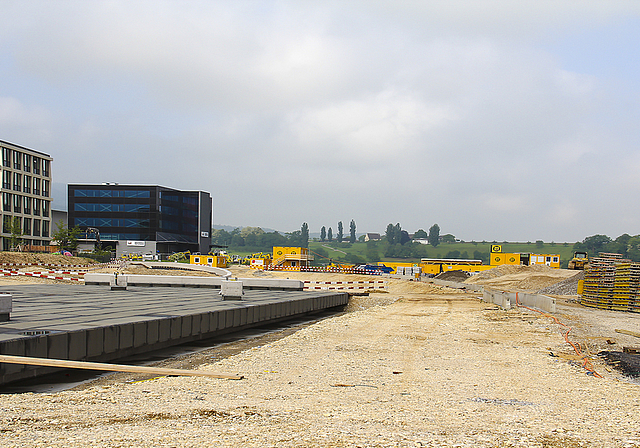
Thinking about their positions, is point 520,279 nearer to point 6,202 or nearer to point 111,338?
point 111,338

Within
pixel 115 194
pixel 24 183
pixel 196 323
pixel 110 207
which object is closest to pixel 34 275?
pixel 196 323

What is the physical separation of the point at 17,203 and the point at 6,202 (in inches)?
93.5

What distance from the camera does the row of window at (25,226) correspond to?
2396 inches

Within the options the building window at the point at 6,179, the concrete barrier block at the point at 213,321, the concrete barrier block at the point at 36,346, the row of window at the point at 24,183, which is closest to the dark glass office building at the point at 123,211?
the row of window at the point at 24,183

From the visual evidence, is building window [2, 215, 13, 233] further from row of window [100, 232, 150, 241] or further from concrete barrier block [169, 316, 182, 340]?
concrete barrier block [169, 316, 182, 340]

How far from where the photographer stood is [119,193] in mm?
91938

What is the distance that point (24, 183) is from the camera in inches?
2729

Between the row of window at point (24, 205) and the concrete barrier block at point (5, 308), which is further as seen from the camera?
the row of window at point (24, 205)

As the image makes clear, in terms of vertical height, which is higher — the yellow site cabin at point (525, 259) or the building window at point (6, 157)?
the building window at point (6, 157)

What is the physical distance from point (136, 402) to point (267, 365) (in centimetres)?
360

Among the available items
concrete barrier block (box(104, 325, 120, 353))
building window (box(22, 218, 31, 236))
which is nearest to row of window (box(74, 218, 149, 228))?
building window (box(22, 218, 31, 236))

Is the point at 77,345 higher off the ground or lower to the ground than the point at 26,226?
lower

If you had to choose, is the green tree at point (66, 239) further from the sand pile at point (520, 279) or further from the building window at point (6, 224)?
the sand pile at point (520, 279)

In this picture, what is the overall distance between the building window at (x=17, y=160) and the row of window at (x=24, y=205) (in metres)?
3.73
